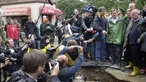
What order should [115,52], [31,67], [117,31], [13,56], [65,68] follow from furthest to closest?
[115,52] → [117,31] → [13,56] → [65,68] → [31,67]

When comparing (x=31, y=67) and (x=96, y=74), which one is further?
(x=96, y=74)

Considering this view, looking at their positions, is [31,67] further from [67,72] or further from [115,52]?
[115,52]

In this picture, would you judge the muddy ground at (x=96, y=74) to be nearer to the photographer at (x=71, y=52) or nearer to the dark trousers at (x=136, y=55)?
the dark trousers at (x=136, y=55)

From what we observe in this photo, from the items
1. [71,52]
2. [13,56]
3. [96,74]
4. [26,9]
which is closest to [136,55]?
[96,74]

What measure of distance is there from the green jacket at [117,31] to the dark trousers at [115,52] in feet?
0.48

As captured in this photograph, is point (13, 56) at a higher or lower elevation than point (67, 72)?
lower

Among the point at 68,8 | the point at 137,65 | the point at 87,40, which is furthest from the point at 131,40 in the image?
the point at 68,8

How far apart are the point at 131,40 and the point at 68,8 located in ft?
120

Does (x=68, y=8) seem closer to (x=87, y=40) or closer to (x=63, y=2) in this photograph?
(x=63, y=2)

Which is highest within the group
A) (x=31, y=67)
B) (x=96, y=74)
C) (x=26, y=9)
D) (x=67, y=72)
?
(x=31, y=67)

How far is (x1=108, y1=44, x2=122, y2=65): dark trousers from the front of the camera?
858 cm

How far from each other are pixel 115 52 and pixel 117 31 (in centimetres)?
61

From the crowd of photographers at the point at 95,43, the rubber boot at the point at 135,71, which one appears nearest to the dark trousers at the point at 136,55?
the crowd of photographers at the point at 95,43

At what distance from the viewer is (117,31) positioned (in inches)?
337
